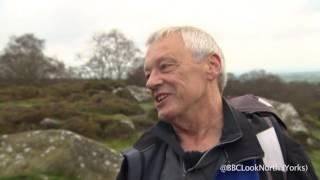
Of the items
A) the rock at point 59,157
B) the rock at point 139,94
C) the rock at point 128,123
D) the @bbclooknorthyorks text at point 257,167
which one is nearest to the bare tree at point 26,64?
the rock at point 139,94

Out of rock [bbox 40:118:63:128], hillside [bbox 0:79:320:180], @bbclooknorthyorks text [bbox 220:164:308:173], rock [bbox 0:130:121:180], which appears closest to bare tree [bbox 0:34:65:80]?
hillside [bbox 0:79:320:180]

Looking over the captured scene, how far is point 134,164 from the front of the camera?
9.20 ft

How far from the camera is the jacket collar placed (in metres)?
2.72

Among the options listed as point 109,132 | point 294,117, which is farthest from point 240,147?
point 294,117

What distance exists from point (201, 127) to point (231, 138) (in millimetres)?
222

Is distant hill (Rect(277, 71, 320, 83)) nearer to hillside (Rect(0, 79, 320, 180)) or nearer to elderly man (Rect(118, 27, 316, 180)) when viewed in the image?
hillside (Rect(0, 79, 320, 180))

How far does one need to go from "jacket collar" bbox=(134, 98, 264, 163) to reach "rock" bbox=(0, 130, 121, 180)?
30.5 ft

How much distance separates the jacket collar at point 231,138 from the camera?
8.93ft

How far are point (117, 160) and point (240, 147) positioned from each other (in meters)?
10.1

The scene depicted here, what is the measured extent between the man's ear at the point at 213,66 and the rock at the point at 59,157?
933 cm

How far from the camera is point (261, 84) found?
39.5 m

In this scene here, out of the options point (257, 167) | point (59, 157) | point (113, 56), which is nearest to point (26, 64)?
point (113, 56)

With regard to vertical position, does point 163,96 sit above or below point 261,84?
above

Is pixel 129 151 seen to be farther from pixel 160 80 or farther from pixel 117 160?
pixel 117 160
